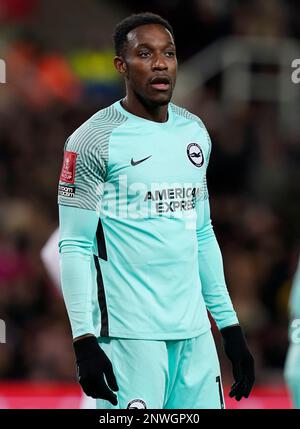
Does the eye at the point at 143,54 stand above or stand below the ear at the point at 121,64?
above

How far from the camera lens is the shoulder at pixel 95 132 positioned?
13.3 feet

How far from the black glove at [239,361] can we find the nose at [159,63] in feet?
3.04

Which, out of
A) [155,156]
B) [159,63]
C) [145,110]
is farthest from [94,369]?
[159,63]

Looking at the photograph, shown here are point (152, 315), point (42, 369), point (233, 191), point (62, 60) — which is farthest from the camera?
point (62, 60)

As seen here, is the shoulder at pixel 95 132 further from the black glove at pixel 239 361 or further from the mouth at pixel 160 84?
the black glove at pixel 239 361

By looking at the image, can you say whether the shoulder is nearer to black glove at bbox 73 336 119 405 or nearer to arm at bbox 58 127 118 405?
arm at bbox 58 127 118 405

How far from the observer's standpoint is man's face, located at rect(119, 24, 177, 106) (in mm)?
4102

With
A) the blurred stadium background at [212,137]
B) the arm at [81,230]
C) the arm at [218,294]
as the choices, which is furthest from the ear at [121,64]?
the blurred stadium background at [212,137]

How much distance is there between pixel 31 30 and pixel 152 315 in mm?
7680

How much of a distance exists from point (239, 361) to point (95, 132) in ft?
3.05

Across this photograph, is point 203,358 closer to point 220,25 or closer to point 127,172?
point 127,172

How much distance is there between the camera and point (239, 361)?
4301mm

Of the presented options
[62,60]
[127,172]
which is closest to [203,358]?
[127,172]

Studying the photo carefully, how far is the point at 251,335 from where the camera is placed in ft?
28.9
